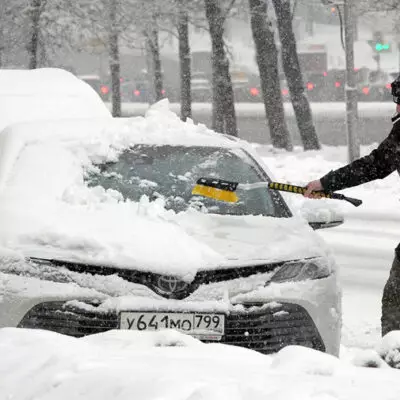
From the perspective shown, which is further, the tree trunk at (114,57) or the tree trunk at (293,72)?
the tree trunk at (114,57)

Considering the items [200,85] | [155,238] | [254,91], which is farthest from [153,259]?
[254,91]

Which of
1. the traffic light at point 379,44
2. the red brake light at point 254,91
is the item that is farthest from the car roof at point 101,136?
the red brake light at point 254,91

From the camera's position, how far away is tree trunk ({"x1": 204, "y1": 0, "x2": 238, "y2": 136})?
85.5ft

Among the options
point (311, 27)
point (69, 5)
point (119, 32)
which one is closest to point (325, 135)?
point (119, 32)

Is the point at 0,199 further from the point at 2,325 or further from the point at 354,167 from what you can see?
the point at 354,167

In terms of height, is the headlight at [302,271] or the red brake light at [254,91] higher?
the headlight at [302,271]

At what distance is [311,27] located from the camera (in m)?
69.9

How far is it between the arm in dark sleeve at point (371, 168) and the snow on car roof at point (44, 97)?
661 cm

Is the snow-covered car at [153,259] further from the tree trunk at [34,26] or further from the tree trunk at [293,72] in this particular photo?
the tree trunk at [34,26]

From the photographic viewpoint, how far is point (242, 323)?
5.49m

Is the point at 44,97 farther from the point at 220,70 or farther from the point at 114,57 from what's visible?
the point at 114,57

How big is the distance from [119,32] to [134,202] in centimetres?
2693

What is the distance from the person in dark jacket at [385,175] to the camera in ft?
18.7

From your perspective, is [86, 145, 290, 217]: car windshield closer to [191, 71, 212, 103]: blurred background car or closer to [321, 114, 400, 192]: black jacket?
[321, 114, 400, 192]: black jacket
